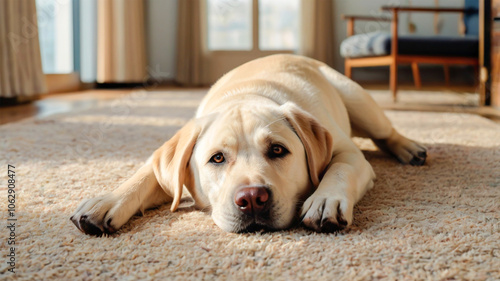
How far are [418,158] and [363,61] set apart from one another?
3.33 meters

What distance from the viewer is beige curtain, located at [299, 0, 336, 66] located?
841 cm

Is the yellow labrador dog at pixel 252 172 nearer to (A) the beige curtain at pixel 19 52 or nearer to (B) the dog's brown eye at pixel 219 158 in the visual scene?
(B) the dog's brown eye at pixel 219 158

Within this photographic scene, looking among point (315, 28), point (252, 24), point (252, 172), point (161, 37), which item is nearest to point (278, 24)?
point (252, 24)

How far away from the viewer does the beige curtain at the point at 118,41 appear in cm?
726

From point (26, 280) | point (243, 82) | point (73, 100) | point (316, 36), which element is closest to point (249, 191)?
point (26, 280)

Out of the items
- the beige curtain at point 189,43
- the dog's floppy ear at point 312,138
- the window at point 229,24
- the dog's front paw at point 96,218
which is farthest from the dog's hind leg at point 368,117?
the window at point 229,24

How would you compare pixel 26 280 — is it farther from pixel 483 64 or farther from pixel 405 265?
pixel 483 64

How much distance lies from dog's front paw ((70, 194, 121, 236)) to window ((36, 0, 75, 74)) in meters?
4.89

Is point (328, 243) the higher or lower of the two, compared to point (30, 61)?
lower

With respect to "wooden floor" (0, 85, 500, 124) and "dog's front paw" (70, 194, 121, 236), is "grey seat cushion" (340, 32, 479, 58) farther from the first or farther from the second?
"dog's front paw" (70, 194, 121, 236)

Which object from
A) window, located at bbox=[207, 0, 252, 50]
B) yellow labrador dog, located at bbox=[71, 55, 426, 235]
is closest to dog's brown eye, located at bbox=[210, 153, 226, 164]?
yellow labrador dog, located at bbox=[71, 55, 426, 235]

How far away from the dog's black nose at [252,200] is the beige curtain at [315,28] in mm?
7411

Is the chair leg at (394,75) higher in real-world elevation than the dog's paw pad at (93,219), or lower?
higher

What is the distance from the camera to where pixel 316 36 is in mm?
8461
